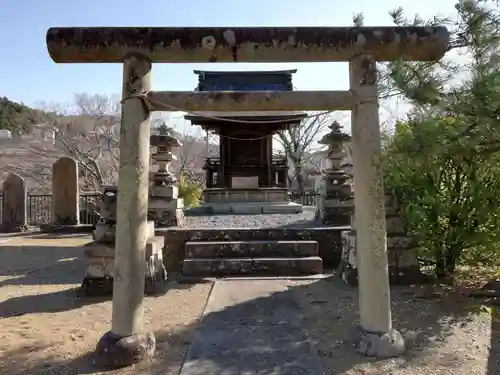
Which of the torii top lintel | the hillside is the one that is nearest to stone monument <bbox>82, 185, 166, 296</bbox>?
the torii top lintel

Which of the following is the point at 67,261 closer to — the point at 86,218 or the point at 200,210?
the point at 200,210

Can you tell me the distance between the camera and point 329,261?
7539 millimetres

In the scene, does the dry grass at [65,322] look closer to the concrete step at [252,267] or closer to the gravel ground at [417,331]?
the concrete step at [252,267]

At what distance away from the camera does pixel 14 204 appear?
1409 cm

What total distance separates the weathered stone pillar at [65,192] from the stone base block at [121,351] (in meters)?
11.3

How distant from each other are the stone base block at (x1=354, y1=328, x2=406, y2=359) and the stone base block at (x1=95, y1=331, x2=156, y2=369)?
73.3 inches

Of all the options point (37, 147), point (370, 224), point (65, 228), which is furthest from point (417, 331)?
point (37, 147)

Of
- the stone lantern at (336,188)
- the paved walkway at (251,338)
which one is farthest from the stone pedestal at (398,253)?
the stone lantern at (336,188)

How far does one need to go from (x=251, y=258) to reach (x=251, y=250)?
19 centimetres

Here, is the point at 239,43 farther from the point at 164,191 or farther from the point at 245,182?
the point at 245,182

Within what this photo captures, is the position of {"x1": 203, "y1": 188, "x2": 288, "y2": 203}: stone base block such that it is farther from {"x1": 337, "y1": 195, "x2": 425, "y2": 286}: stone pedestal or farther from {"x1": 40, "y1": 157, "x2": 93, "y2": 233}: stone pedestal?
{"x1": 337, "y1": 195, "x2": 425, "y2": 286}: stone pedestal

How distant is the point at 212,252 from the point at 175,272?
2.55 feet

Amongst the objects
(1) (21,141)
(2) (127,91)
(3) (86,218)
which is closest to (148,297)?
(2) (127,91)

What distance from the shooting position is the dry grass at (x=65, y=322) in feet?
11.7
